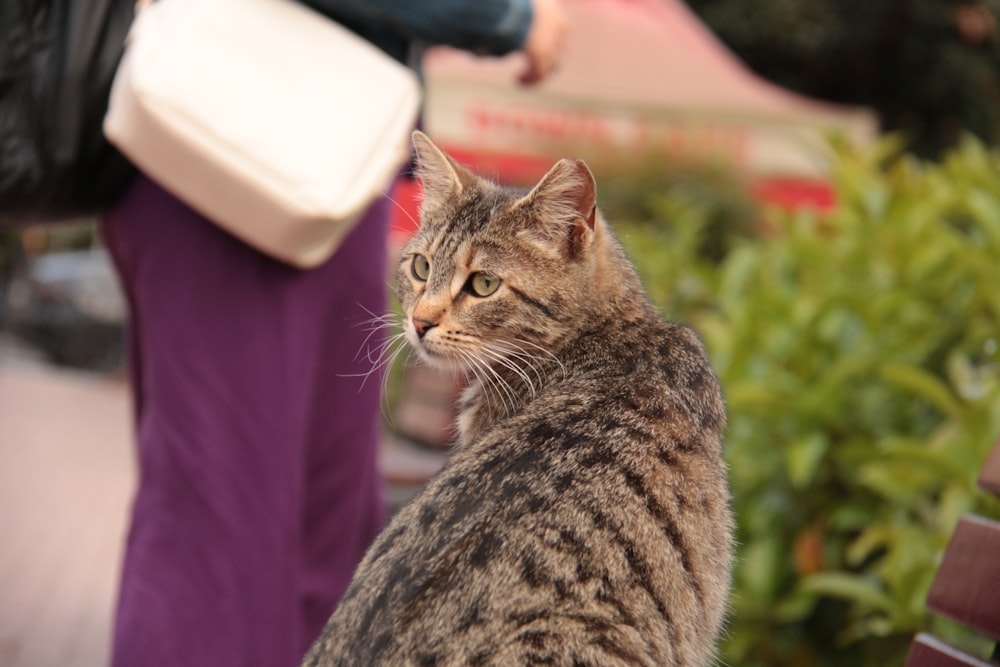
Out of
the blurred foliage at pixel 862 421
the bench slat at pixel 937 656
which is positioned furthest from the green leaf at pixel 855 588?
the bench slat at pixel 937 656

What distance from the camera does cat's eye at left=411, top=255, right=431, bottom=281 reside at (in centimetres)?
215

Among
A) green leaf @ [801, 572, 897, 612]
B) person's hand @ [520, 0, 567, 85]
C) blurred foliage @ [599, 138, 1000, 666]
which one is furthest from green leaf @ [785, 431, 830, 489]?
person's hand @ [520, 0, 567, 85]

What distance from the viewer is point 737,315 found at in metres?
3.90

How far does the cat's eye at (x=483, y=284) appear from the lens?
2010 millimetres

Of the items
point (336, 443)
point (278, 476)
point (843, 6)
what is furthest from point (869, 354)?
point (843, 6)

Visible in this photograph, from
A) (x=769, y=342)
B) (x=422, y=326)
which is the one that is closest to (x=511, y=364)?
(x=422, y=326)

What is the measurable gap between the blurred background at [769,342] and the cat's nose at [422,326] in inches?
31.2

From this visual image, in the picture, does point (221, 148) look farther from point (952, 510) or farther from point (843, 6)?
point (843, 6)

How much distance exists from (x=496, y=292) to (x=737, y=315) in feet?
6.84

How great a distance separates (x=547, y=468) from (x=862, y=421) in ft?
7.24

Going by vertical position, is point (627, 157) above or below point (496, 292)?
below

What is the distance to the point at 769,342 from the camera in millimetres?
Result: 3842

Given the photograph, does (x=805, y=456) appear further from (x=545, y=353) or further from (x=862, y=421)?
(x=545, y=353)

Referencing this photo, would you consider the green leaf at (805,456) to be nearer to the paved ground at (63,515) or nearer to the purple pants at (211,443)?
the purple pants at (211,443)
